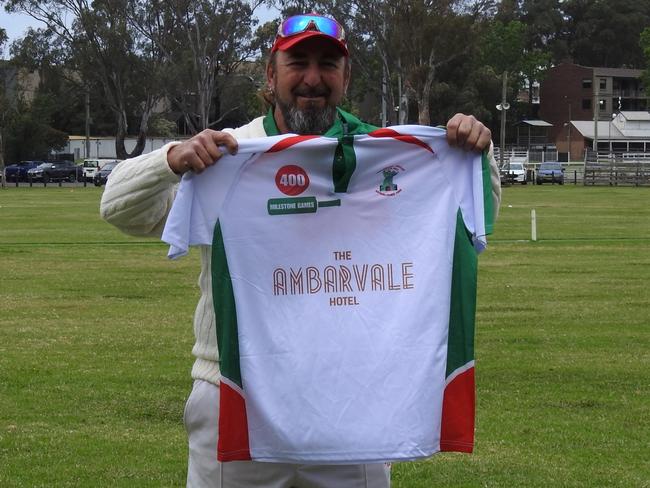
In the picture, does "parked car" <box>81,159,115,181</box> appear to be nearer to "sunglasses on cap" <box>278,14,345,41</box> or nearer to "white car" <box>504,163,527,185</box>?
"white car" <box>504,163,527,185</box>

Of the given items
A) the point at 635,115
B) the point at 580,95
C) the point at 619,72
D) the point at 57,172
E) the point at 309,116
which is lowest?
the point at 57,172

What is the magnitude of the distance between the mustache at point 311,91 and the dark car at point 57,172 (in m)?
72.8

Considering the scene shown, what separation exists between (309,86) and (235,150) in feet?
1.11

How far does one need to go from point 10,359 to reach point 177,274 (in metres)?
8.11

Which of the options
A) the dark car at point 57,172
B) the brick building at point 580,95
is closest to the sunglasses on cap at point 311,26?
the dark car at point 57,172

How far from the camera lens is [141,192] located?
3818 millimetres

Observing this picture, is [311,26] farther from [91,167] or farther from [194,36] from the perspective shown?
[91,167]

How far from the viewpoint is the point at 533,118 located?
136 meters

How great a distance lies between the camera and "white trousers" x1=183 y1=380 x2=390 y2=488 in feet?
12.6

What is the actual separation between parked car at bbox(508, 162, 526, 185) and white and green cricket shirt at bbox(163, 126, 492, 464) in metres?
69.3

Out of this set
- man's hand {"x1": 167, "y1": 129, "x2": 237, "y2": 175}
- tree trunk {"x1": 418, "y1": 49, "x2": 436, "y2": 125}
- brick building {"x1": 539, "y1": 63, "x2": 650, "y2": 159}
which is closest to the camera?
man's hand {"x1": 167, "y1": 129, "x2": 237, "y2": 175}

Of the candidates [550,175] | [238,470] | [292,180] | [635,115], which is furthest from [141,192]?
[635,115]

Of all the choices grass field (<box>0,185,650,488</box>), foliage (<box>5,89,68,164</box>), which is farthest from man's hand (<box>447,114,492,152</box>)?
foliage (<box>5,89,68,164</box>)

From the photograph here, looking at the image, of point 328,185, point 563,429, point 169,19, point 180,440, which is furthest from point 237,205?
point 169,19
